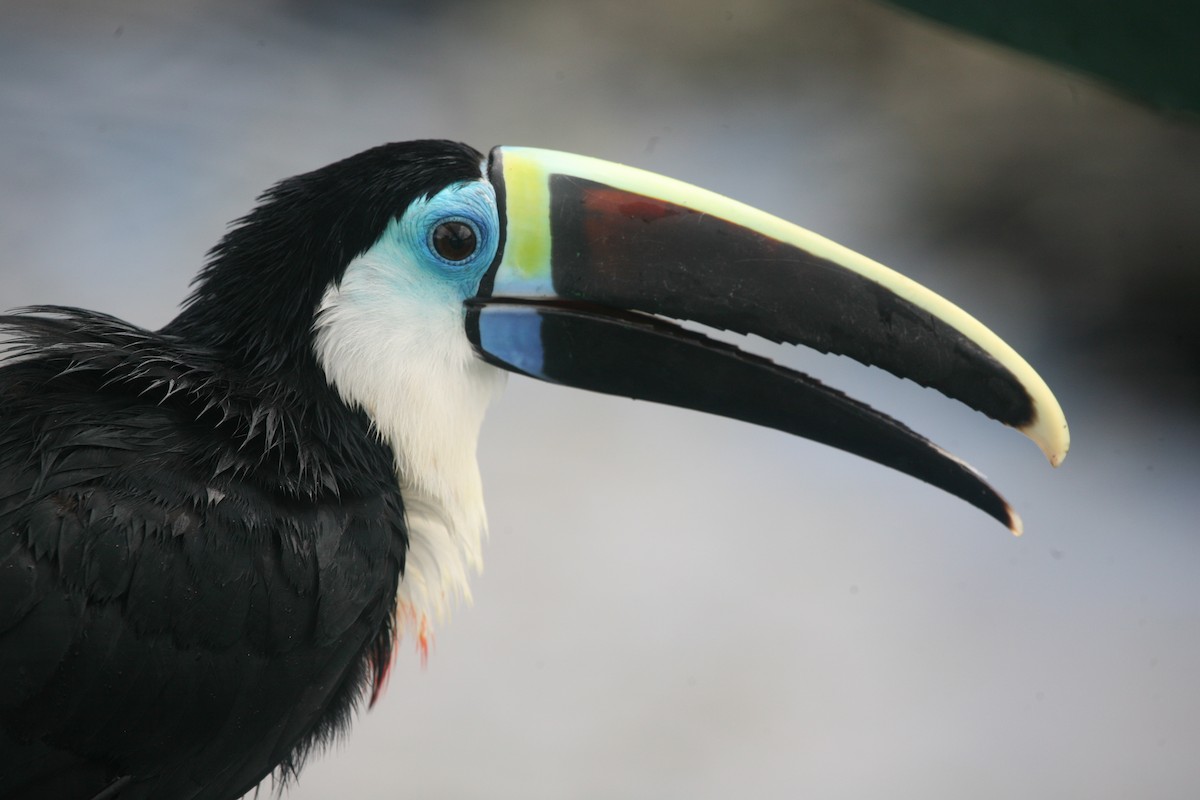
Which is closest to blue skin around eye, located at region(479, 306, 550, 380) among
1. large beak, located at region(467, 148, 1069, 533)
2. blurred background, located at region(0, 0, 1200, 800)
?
large beak, located at region(467, 148, 1069, 533)

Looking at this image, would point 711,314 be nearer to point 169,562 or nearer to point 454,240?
point 454,240

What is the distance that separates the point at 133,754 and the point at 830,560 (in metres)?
3.17

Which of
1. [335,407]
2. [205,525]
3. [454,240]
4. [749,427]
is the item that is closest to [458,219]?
[454,240]

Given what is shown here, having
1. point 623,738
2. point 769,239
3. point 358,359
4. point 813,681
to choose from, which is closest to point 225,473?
point 358,359

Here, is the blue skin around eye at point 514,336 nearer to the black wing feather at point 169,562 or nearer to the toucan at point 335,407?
the toucan at point 335,407

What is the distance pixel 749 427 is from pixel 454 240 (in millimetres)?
3006

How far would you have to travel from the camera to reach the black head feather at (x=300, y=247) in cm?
210

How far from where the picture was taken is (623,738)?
4.01 metres

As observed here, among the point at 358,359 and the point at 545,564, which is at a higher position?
the point at 545,564

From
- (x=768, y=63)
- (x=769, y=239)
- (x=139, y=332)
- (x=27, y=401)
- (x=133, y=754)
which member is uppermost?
(x=768, y=63)

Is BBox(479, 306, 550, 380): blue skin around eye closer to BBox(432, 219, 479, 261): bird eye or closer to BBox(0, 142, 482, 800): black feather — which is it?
BBox(432, 219, 479, 261): bird eye

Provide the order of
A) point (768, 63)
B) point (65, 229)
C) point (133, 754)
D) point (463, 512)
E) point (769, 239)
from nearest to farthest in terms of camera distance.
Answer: point (133, 754)
point (769, 239)
point (463, 512)
point (65, 229)
point (768, 63)

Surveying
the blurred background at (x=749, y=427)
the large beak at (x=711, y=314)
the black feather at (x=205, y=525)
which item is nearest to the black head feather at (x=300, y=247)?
the black feather at (x=205, y=525)

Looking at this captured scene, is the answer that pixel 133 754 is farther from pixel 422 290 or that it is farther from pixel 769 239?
pixel 769 239
